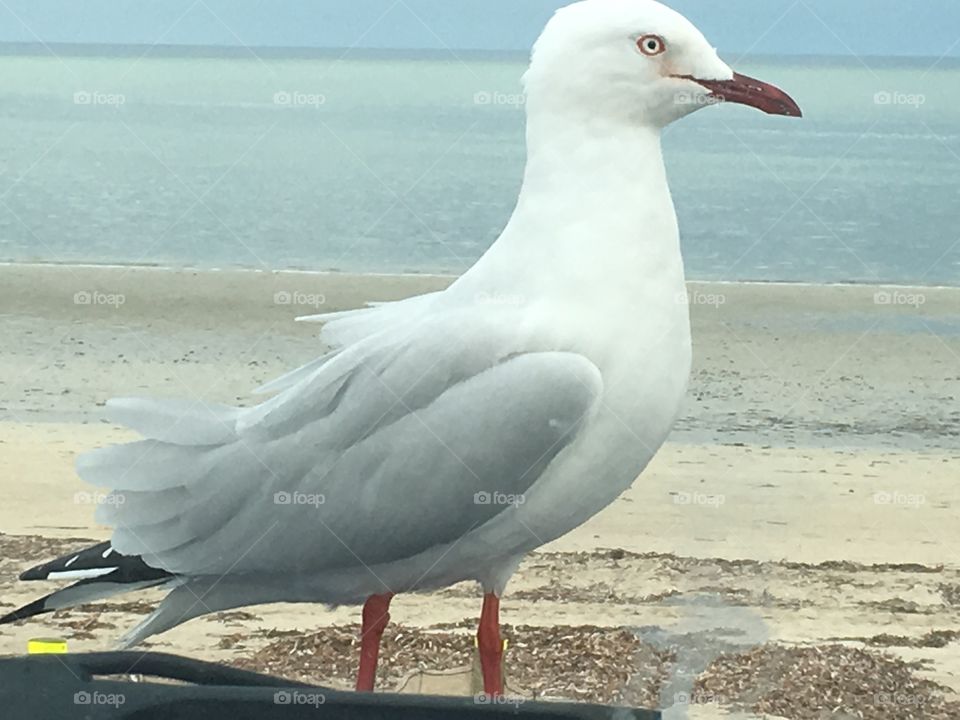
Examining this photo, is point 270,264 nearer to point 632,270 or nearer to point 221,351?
point 221,351

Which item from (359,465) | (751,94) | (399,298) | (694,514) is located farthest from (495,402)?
(399,298)

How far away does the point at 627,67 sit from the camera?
203 centimetres

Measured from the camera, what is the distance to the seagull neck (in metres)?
2.03

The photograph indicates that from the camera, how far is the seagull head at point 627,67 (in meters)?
2.02

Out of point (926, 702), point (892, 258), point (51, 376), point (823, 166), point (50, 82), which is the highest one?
point (50, 82)

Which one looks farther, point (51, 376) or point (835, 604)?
point (51, 376)

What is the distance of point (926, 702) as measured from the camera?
294 cm

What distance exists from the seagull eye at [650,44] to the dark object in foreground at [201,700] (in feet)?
2.88

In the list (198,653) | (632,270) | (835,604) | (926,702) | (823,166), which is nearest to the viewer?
(632,270)

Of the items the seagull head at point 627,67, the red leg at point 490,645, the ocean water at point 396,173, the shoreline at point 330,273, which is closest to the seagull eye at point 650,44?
the seagull head at point 627,67

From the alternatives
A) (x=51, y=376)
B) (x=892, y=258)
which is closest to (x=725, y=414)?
(x=51, y=376)

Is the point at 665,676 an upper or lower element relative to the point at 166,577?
lower

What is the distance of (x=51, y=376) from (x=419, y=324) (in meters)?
4.07

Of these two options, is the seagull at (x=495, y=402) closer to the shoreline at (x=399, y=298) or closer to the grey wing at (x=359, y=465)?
the grey wing at (x=359, y=465)
